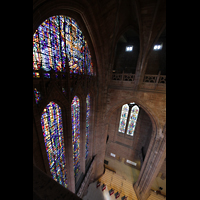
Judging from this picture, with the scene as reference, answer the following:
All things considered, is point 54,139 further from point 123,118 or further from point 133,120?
point 133,120

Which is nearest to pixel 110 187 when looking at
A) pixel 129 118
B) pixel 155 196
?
pixel 155 196

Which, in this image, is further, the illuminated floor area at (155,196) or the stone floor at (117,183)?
the illuminated floor area at (155,196)

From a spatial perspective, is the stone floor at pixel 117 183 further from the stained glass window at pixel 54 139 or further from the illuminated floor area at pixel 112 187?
the stained glass window at pixel 54 139

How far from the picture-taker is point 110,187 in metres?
8.43

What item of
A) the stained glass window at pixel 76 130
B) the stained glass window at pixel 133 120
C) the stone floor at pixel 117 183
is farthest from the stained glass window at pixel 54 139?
the stained glass window at pixel 133 120

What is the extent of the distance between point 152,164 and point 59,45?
8.99 m

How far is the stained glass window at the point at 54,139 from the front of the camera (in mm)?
3388

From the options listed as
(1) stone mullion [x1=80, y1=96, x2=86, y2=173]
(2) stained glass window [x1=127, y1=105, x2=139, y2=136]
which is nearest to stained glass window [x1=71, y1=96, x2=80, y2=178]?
(1) stone mullion [x1=80, y1=96, x2=86, y2=173]

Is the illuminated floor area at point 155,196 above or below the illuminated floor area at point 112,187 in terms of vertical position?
below

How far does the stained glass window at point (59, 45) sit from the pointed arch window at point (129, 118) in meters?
6.51

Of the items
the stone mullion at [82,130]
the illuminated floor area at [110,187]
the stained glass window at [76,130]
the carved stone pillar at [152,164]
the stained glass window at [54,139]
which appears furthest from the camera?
the illuminated floor area at [110,187]
